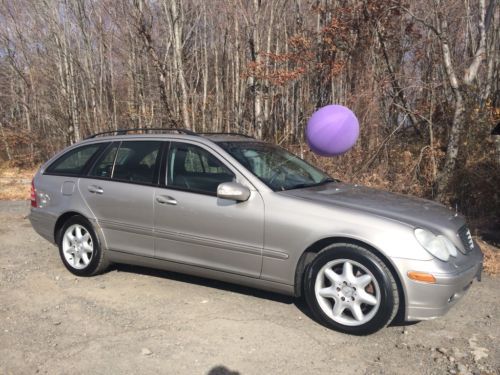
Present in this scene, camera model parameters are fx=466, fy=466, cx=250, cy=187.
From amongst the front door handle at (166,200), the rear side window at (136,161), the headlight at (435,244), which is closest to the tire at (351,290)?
the headlight at (435,244)

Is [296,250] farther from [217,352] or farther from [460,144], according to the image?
[460,144]

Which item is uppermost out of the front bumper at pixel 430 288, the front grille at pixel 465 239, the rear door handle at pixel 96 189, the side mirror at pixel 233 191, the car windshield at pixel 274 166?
the car windshield at pixel 274 166

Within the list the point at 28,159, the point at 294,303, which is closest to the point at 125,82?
the point at 28,159

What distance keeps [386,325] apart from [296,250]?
2.88ft

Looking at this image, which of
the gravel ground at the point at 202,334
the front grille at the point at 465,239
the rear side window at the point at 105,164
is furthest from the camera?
the rear side window at the point at 105,164

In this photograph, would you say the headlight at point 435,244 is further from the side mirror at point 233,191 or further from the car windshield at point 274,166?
the side mirror at point 233,191

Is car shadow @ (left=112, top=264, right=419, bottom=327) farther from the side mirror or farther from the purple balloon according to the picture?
the purple balloon

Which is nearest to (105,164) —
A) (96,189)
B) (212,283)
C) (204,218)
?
(96,189)

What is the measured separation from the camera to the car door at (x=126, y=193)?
448 cm

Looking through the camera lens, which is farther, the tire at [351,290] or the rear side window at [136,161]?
the rear side window at [136,161]

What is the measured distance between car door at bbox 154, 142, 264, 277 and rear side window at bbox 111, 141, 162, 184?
0.18 m

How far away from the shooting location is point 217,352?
3.32 metres

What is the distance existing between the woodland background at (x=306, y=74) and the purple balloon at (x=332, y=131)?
5.97ft

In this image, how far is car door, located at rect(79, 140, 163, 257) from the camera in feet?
14.7
